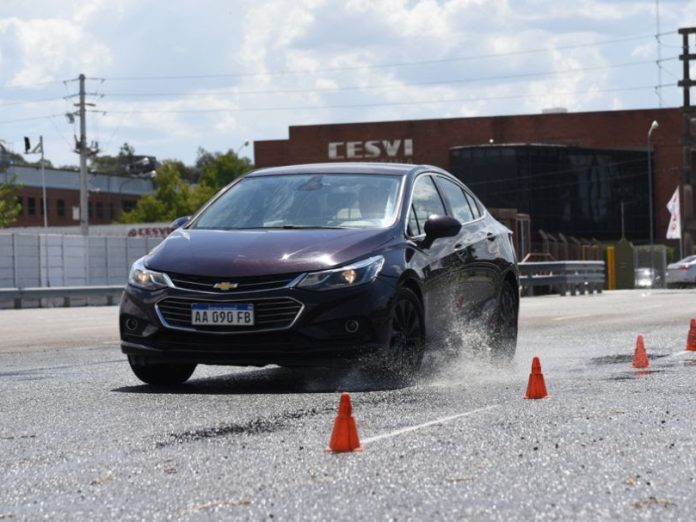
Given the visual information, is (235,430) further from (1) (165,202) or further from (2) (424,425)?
(1) (165,202)

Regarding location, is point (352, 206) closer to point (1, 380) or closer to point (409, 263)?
point (409, 263)

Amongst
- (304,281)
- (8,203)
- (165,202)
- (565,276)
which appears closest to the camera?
(304,281)

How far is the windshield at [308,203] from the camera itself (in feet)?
33.7

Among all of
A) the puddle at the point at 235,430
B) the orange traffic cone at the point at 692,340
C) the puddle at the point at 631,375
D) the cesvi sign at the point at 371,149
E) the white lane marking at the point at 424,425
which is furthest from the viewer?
the cesvi sign at the point at 371,149

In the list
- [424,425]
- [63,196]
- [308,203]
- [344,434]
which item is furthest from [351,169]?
[63,196]

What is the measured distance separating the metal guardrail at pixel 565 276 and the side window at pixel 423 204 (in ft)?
78.8

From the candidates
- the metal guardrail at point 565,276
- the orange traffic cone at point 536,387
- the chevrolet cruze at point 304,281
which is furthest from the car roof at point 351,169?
the metal guardrail at point 565,276

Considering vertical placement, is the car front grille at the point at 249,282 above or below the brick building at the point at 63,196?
below

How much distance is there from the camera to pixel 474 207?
12195mm

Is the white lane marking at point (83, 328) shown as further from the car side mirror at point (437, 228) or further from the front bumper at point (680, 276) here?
the front bumper at point (680, 276)

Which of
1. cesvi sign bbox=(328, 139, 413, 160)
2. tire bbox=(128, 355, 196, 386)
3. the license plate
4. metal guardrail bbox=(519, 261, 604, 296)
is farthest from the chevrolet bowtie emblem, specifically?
cesvi sign bbox=(328, 139, 413, 160)

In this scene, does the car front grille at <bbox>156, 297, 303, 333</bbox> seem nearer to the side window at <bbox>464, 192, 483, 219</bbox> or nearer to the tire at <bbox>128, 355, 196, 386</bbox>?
the tire at <bbox>128, 355, 196, 386</bbox>

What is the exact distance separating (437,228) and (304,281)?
1.50 m

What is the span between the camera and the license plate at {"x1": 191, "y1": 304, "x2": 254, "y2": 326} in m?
9.23
